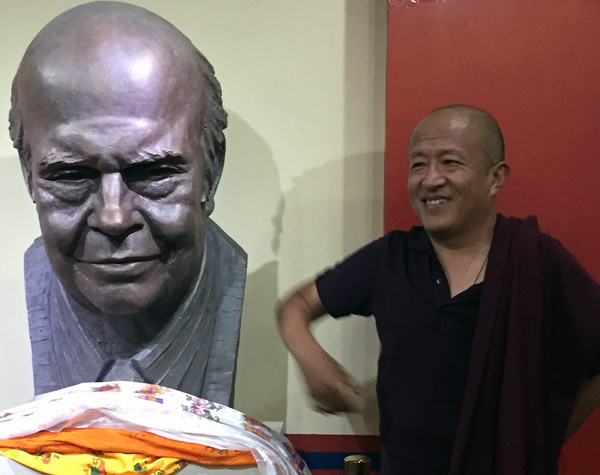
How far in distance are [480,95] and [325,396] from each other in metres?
0.93

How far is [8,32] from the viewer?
1911 millimetres

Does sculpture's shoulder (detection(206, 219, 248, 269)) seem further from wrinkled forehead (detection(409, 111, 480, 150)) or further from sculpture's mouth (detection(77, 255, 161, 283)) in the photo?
wrinkled forehead (detection(409, 111, 480, 150))

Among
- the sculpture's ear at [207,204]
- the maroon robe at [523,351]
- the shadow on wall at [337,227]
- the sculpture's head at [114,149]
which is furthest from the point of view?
the shadow on wall at [337,227]

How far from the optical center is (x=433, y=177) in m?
1.10

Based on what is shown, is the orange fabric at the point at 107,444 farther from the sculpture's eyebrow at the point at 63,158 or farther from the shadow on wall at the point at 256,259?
the shadow on wall at the point at 256,259

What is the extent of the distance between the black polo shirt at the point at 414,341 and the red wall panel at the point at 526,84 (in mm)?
487

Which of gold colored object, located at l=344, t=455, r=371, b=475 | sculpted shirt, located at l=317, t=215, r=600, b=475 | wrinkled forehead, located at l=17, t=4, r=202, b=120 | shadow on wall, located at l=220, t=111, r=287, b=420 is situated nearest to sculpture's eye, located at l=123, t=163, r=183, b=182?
wrinkled forehead, located at l=17, t=4, r=202, b=120

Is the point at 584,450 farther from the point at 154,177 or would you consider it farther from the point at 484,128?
the point at 154,177

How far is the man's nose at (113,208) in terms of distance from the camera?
3.71 feet

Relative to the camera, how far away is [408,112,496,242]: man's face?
110 centimetres

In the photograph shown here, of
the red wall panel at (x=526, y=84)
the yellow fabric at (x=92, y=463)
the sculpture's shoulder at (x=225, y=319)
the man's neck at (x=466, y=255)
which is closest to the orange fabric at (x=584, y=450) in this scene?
the red wall panel at (x=526, y=84)

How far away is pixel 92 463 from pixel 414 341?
689 mm

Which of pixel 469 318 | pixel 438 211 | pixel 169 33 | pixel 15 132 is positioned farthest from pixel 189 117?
pixel 469 318

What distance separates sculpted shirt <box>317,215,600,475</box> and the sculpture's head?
1.60 ft
